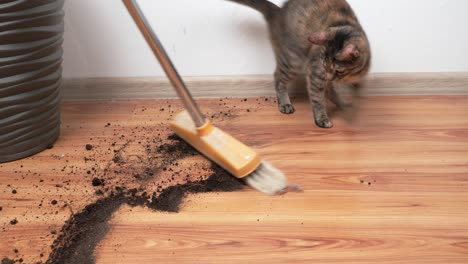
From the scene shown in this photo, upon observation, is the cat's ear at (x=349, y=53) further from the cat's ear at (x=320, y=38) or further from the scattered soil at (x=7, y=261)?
the scattered soil at (x=7, y=261)

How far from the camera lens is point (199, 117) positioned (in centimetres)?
131

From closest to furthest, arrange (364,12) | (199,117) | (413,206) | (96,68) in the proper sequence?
(413,206) → (199,117) → (364,12) → (96,68)

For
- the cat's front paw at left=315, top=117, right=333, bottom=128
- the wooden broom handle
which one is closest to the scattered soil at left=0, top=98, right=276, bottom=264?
the wooden broom handle

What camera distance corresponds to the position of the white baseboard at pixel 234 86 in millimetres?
1816

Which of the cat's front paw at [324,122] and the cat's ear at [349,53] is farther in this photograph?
the cat's front paw at [324,122]

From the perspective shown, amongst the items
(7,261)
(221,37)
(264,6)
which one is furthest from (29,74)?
(264,6)

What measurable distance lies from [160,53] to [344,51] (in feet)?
2.01

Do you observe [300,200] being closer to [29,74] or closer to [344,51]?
[344,51]

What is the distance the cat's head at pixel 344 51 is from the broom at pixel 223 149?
1.44 feet

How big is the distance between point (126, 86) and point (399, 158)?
1122mm

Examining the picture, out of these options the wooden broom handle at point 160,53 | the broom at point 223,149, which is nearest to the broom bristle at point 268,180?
the broom at point 223,149

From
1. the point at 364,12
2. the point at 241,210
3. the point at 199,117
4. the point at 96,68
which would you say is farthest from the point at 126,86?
the point at 364,12

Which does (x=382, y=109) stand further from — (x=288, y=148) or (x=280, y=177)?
(x=280, y=177)

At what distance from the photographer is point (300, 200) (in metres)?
1.23
